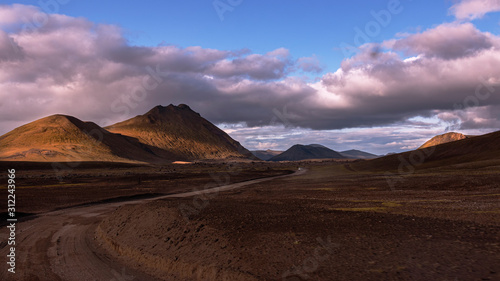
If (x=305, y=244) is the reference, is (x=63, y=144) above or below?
above

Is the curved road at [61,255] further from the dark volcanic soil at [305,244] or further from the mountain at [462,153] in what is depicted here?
the mountain at [462,153]

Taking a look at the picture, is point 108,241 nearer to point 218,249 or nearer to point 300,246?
point 218,249

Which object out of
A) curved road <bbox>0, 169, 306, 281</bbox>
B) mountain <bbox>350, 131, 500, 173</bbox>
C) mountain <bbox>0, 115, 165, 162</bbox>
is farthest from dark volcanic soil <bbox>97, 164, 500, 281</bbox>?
mountain <bbox>0, 115, 165, 162</bbox>

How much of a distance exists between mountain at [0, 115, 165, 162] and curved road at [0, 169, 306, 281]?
139971 mm

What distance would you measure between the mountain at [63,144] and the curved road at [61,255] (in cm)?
13997

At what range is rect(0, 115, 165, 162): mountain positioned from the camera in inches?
5822

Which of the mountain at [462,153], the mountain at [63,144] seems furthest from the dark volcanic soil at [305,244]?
the mountain at [63,144]

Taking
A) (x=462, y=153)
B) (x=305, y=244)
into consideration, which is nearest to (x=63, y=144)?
(x=462, y=153)

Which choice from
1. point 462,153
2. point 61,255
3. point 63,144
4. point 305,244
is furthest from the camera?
point 63,144

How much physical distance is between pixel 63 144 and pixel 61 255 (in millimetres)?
168868

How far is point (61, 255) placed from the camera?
543 inches

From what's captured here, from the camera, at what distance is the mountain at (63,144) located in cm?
14788

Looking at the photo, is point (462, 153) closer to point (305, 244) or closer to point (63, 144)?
point (305, 244)

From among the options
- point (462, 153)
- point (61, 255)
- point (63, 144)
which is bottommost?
point (61, 255)
